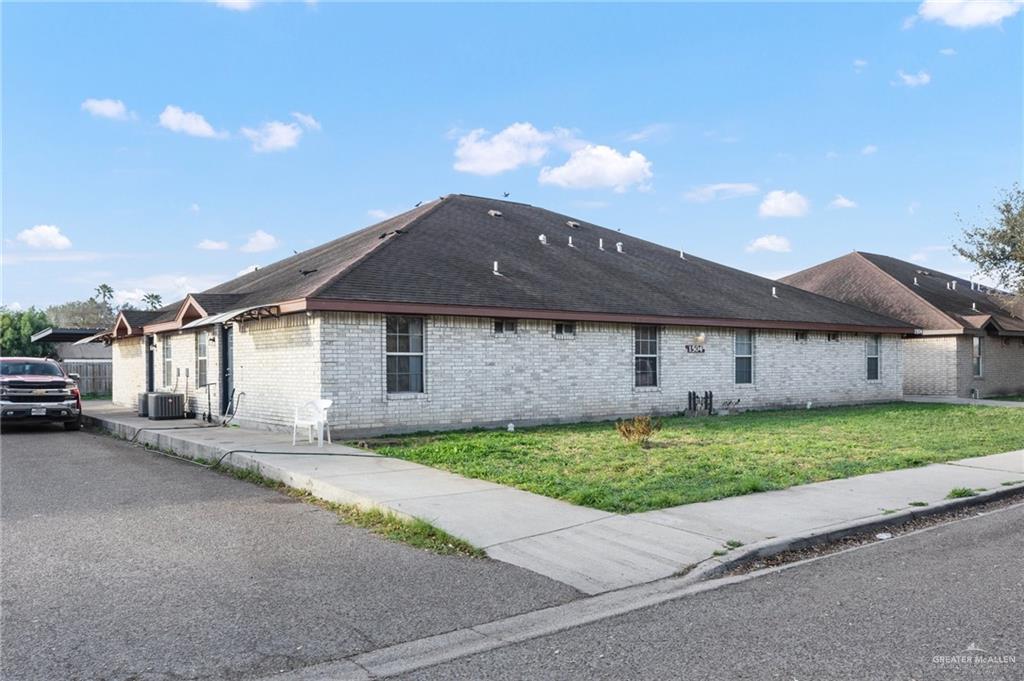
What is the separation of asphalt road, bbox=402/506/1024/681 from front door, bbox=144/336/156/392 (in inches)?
824

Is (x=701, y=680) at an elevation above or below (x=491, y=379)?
below

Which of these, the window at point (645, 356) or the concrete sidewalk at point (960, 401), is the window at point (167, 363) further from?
the concrete sidewalk at point (960, 401)

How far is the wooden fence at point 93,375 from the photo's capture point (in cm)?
3356

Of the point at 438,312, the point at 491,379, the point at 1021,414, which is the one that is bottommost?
the point at 1021,414

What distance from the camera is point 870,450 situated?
42.9 ft

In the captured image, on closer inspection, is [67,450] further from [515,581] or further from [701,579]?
[701,579]

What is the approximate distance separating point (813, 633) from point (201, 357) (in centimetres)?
1759

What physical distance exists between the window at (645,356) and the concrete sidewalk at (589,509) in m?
8.37

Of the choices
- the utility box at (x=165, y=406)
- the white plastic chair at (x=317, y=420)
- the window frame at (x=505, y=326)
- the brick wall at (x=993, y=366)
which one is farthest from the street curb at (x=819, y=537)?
the brick wall at (x=993, y=366)


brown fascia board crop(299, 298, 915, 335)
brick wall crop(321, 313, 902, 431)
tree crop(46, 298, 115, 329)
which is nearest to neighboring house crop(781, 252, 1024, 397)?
brown fascia board crop(299, 298, 915, 335)

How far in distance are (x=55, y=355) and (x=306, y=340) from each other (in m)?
32.7

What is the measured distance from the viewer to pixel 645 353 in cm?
1955

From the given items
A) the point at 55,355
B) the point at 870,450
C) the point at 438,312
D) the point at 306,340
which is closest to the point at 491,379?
the point at 438,312

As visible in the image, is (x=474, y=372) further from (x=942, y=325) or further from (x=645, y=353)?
(x=942, y=325)
